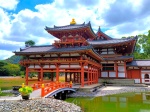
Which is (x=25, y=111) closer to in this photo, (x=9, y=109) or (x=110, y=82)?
(x=9, y=109)

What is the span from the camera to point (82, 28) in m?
26.3

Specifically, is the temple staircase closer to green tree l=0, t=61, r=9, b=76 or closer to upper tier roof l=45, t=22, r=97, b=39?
upper tier roof l=45, t=22, r=97, b=39

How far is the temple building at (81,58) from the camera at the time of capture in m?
24.2

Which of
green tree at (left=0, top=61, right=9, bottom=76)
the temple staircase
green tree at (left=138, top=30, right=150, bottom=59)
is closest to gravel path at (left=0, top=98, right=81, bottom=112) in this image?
the temple staircase

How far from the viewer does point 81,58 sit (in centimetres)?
2303

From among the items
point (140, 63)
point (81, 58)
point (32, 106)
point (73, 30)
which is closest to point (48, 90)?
point (32, 106)

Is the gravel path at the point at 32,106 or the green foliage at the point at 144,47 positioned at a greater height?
the green foliage at the point at 144,47

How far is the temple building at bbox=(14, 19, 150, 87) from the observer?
24188mm

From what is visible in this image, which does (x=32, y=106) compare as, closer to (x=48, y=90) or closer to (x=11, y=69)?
(x=48, y=90)

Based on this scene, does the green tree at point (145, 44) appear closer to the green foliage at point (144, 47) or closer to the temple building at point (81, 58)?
the green foliage at point (144, 47)

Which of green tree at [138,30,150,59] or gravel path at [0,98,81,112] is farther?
green tree at [138,30,150,59]

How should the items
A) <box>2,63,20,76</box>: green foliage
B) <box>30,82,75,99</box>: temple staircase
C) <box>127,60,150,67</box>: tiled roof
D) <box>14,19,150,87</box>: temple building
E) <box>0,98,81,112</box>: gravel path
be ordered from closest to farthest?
<box>0,98,81,112</box>: gravel path → <box>30,82,75,99</box>: temple staircase → <box>14,19,150,87</box>: temple building → <box>127,60,150,67</box>: tiled roof → <box>2,63,20,76</box>: green foliage

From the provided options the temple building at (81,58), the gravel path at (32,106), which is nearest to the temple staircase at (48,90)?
the gravel path at (32,106)

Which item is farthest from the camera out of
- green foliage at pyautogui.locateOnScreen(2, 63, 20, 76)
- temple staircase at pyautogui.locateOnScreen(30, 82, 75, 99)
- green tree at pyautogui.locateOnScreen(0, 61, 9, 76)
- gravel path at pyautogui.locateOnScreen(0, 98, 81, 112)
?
green foliage at pyautogui.locateOnScreen(2, 63, 20, 76)
